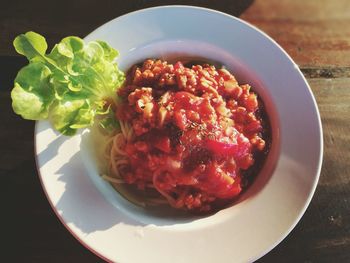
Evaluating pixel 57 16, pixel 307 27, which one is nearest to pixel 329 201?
pixel 307 27

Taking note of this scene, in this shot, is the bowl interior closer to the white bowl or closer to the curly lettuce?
the white bowl

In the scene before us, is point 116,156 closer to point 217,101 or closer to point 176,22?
point 217,101

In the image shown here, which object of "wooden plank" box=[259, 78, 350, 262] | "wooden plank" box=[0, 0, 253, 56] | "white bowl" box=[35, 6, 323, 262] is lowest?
"wooden plank" box=[259, 78, 350, 262]

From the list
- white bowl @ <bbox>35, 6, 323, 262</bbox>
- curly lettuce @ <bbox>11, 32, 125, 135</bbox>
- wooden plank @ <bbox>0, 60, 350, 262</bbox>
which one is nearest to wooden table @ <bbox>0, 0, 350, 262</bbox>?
wooden plank @ <bbox>0, 60, 350, 262</bbox>

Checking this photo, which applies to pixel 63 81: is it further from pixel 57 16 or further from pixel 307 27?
pixel 307 27

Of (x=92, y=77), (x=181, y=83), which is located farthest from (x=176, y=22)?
(x=92, y=77)

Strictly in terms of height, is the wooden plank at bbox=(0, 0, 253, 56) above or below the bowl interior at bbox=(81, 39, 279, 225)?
above
